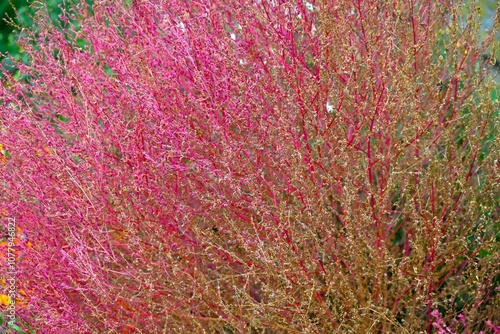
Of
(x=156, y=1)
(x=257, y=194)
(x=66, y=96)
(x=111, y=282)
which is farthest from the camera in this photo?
(x=156, y=1)

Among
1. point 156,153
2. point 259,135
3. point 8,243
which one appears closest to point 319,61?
point 259,135

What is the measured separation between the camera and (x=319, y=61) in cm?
290

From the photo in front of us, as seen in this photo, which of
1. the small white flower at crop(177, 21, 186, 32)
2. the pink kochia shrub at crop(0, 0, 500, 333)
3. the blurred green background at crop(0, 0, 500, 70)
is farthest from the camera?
the blurred green background at crop(0, 0, 500, 70)

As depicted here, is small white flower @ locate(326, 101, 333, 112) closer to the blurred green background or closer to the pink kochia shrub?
the pink kochia shrub

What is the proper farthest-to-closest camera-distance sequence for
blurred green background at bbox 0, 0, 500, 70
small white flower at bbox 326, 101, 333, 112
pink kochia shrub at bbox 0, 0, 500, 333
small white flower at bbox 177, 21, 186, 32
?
blurred green background at bbox 0, 0, 500, 70, small white flower at bbox 177, 21, 186, 32, small white flower at bbox 326, 101, 333, 112, pink kochia shrub at bbox 0, 0, 500, 333

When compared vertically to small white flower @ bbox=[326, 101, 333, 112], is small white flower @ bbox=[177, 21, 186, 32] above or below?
above

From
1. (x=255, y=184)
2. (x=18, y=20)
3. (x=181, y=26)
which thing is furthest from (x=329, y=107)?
(x=18, y=20)

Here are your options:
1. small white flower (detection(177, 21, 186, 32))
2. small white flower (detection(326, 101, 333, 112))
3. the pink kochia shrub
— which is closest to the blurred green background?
the pink kochia shrub

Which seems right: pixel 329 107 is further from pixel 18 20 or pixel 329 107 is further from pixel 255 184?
pixel 18 20

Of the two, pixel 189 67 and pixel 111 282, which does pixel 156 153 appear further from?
pixel 111 282

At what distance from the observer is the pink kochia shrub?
2879mm

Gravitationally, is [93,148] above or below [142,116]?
below

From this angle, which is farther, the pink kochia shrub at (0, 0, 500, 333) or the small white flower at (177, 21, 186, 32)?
the small white flower at (177, 21, 186, 32)

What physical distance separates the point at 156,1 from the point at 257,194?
1687 millimetres
